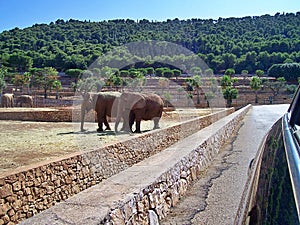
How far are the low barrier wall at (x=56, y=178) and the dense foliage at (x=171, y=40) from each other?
6918 centimetres

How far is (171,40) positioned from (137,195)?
116m

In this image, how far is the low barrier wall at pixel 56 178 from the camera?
17.6ft

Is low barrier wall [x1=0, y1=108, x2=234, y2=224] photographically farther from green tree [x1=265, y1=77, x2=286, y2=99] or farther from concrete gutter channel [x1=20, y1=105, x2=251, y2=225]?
green tree [x1=265, y1=77, x2=286, y2=99]

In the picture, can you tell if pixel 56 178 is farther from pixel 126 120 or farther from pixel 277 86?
pixel 277 86

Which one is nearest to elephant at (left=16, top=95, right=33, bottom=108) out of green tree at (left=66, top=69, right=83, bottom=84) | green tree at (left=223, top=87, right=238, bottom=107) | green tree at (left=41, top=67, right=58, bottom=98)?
green tree at (left=41, top=67, right=58, bottom=98)

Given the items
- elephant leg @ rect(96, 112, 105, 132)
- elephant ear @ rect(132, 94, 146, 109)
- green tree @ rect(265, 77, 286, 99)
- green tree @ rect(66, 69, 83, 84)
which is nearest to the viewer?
elephant ear @ rect(132, 94, 146, 109)

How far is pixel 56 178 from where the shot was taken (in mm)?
6375

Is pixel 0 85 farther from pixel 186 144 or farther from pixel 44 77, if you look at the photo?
pixel 186 144

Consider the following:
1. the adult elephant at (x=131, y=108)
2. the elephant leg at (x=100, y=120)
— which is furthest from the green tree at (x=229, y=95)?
the elephant leg at (x=100, y=120)

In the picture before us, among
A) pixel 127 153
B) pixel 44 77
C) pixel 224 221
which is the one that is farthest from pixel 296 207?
pixel 44 77

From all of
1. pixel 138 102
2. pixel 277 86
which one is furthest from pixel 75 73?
pixel 138 102

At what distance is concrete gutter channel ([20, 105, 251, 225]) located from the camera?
2.71 metres

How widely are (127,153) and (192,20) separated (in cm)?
15954

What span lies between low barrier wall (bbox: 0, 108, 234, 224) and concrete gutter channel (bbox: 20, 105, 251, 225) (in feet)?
5.68
